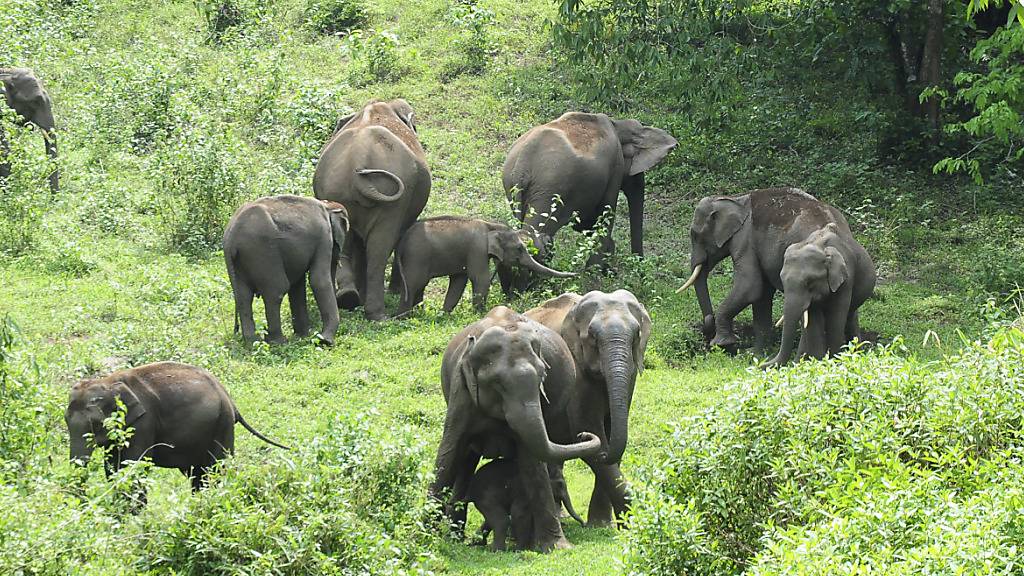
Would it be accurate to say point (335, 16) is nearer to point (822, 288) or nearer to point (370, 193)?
point (370, 193)

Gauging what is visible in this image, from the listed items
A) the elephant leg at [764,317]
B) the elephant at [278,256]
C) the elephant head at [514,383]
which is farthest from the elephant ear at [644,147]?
the elephant head at [514,383]

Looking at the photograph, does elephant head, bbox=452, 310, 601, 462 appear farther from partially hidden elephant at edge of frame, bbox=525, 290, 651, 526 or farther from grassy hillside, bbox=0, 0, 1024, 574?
grassy hillside, bbox=0, 0, 1024, 574

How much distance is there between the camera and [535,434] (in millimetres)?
9445

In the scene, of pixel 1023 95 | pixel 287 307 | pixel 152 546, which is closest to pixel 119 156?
pixel 287 307

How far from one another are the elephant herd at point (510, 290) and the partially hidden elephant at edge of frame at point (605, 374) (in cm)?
1

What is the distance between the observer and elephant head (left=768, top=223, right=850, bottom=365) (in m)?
13.3

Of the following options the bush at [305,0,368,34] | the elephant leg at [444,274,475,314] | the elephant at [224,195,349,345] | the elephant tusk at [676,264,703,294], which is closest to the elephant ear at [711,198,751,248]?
the elephant tusk at [676,264,703,294]

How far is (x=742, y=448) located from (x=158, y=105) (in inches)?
532

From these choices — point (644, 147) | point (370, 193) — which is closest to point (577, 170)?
point (644, 147)

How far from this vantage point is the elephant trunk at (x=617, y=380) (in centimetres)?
998

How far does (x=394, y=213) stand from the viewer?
1504 centimetres

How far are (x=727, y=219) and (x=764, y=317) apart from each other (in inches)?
39.9

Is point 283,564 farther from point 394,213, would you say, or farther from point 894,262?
point 894,262

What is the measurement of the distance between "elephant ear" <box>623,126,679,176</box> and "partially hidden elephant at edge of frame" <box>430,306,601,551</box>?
7.06m
